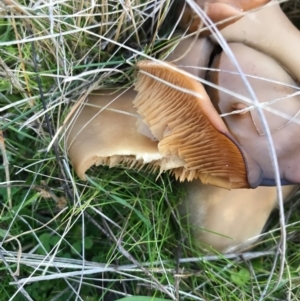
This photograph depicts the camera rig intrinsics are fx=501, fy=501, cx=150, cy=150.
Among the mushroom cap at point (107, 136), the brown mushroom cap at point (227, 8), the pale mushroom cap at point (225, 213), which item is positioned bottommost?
the pale mushroom cap at point (225, 213)

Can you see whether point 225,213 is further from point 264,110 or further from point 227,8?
point 227,8

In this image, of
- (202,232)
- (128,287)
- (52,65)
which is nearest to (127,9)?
(52,65)

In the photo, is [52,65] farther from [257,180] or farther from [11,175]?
[257,180]

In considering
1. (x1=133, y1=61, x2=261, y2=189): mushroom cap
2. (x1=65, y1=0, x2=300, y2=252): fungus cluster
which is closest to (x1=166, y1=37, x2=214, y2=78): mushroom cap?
(x1=65, y1=0, x2=300, y2=252): fungus cluster

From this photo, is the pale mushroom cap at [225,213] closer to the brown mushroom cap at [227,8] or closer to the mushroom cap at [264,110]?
the mushroom cap at [264,110]

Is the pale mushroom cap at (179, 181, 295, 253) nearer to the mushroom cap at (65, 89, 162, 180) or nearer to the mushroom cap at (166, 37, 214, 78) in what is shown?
the mushroom cap at (65, 89, 162, 180)

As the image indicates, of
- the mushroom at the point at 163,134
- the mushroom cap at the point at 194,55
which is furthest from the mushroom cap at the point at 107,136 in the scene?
the mushroom cap at the point at 194,55
